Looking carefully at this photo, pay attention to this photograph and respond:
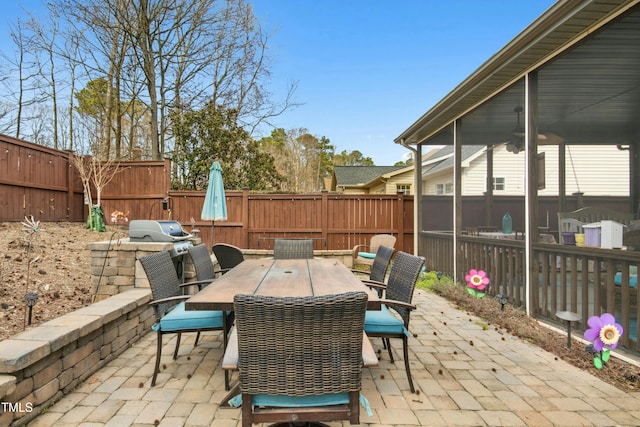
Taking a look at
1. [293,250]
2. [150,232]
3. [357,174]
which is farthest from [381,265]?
[357,174]

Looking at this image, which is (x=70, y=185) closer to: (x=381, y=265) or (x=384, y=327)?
(x=381, y=265)

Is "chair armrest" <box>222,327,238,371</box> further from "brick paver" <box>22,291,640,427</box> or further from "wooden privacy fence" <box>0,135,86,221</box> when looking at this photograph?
"wooden privacy fence" <box>0,135,86,221</box>

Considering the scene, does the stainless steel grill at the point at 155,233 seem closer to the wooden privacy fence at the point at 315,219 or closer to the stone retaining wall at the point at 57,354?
the stone retaining wall at the point at 57,354

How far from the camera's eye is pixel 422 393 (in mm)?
2125

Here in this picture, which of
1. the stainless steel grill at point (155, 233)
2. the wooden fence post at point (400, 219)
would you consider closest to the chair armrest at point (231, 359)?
the stainless steel grill at point (155, 233)

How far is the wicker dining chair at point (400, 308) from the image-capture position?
85.9 inches

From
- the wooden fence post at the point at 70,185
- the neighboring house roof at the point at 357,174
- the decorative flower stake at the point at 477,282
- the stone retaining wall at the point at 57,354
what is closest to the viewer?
the stone retaining wall at the point at 57,354

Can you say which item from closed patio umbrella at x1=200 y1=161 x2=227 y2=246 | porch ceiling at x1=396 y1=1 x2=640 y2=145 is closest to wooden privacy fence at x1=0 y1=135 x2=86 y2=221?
closed patio umbrella at x1=200 y1=161 x2=227 y2=246

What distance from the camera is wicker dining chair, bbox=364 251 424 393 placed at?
218cm

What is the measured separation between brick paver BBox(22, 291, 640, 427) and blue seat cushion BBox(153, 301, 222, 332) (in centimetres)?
35

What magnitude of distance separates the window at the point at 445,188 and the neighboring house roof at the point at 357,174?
34.5 feet

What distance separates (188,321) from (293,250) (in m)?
2.01

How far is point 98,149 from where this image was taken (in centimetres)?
877

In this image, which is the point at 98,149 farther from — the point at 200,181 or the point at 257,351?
the point at 257,351
